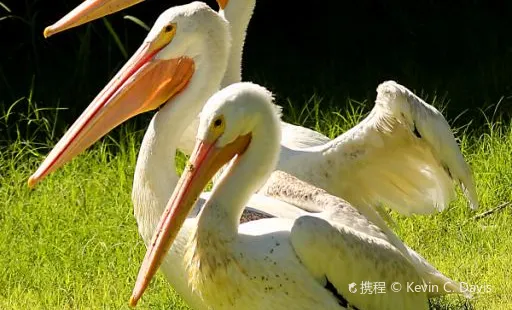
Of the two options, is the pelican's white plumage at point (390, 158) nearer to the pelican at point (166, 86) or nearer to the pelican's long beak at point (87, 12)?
the pelican at point (166, 86)

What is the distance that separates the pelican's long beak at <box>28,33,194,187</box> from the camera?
5.42m

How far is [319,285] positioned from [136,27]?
16.1ft

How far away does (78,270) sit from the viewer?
6.24 metres

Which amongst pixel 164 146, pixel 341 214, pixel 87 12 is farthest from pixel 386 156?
pixel 87 12

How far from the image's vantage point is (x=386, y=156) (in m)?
5.68

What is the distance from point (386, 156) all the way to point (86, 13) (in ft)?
4.46

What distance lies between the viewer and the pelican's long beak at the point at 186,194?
4695 mm

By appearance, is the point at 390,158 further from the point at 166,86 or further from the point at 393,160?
the point at 166,86

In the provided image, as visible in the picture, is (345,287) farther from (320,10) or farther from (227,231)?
(320,10)

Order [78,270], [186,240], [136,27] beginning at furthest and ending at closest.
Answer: [136,27] < [78,270] < [186,240]

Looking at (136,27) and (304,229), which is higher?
(304,229)

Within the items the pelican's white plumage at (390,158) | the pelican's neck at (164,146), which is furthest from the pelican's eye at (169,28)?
the pelican's white plumage at (390,158)

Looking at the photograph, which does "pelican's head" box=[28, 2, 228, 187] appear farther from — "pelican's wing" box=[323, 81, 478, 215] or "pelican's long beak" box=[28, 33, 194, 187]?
"pelican's wing" box=[323, 81, 478, 215]

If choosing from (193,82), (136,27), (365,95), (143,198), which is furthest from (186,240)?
(136,27)
